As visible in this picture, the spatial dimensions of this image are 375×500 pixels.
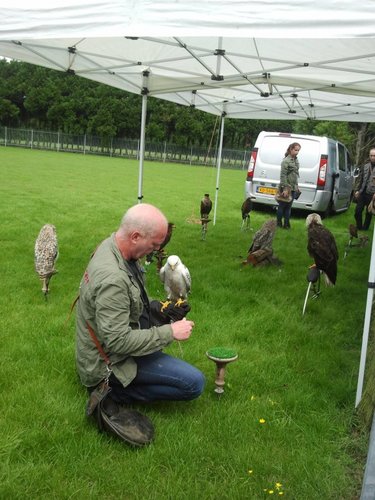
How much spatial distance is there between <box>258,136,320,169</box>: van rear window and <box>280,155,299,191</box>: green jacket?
2.07 m

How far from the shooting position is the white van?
12.8 metres

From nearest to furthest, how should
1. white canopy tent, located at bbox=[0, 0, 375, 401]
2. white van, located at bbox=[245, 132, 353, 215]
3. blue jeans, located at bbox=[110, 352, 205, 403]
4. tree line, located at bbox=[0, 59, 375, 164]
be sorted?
1. white canopy tent, located at bbox=[0, 0, 375, 401]
2. blue jeans, located at bbox=[110, 352, 205, 403]
3. white van, located at bbox=[245, 132, 353, 215]
4. tree line, located at bbox=[0, 59, 375, 164]

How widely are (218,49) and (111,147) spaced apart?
46784 mm

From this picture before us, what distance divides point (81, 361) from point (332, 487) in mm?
1833

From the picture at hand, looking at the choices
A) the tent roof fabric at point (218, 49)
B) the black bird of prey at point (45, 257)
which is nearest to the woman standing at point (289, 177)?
the tent roof fabric at point (218, 49)

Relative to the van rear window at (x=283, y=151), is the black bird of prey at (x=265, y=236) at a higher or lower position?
lower

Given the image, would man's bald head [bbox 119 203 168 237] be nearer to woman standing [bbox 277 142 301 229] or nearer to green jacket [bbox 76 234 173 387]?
green jacket [bbox 76 234 173 387]

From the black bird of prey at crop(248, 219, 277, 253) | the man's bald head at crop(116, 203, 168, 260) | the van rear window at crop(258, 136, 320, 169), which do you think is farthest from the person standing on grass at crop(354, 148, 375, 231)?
the man's bald head at crop(116, 203, 168, 260)

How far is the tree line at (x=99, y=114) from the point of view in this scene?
50938 mm

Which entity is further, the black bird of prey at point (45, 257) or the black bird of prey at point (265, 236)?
the black bird of prey at point (265, 236)

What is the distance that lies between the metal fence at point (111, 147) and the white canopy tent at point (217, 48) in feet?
132

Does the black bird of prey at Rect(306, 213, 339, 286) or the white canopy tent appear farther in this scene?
the black bird of prey at Rect(306, 213, 339, 286)

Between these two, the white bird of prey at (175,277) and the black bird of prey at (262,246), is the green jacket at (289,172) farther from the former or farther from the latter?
the white bird of prey at (175,277)

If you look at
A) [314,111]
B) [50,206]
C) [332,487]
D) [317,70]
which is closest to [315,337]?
[332,487]
